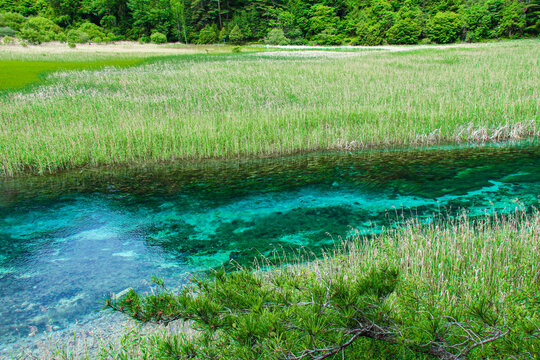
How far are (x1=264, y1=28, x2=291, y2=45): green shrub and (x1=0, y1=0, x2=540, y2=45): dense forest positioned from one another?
8.5 inches

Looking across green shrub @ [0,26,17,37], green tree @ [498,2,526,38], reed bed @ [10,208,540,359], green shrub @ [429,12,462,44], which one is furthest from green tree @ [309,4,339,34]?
reed bed @ [10,208,540,359]

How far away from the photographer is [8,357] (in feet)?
11.8

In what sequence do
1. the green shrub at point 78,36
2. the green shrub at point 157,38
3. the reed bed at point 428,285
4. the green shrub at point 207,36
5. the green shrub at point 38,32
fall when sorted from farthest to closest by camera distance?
the green shrub at point 207,36 < the green shrub at point 157,38 < the green shrub at point 78,36 < the green shrub at point 38,32 < the reed bed at point 428,285

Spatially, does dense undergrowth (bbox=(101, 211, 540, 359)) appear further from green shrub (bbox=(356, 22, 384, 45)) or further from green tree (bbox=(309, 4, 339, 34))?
green tree (bbox=(309, 4, 339, 34))

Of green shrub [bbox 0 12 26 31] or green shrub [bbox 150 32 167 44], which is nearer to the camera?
green shrub [bbox 0 12 26 31]

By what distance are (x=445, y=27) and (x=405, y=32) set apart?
723 centimetres

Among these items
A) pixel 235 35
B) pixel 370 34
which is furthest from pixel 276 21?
pixel 370 34

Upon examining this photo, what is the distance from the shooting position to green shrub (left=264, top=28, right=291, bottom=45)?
75812 mm

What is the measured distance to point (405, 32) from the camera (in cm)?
7112

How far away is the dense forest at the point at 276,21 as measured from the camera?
68125mm

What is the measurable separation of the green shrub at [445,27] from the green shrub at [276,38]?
2925 centimetres

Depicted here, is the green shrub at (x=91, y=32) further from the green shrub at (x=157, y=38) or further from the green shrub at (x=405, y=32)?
the green shrub at (x=405, y=32)

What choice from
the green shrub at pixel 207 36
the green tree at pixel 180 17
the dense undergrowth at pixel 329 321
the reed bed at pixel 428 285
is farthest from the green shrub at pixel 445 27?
the dense undergrowth at pixel 329 321

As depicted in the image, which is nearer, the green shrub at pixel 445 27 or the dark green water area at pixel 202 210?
the dark green water area at pixel 202 210
